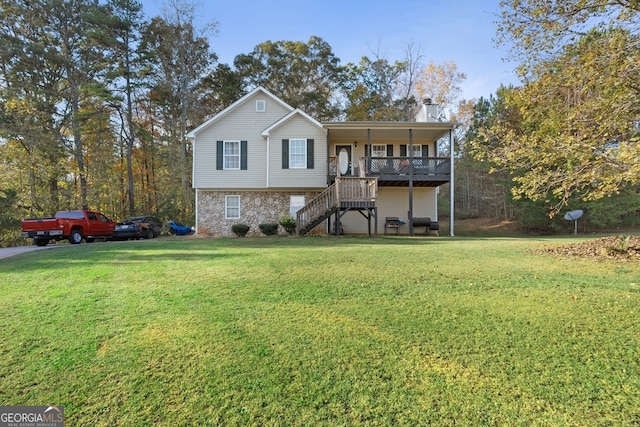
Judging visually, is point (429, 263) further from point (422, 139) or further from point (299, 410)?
point (422, 139)

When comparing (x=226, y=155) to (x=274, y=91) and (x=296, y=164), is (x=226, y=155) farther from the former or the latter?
(x=274, y=91)

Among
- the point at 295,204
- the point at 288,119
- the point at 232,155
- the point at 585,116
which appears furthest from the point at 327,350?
the point at 232,155

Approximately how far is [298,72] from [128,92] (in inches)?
545

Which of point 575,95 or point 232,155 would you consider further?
point 232,155

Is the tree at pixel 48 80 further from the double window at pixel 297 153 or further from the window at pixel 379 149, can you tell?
the window at pixel 379 149

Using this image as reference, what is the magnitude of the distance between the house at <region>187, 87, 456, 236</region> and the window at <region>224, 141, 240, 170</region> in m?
0.05

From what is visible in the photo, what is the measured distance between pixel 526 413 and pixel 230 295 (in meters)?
3.74

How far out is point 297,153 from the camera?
17.4 meters

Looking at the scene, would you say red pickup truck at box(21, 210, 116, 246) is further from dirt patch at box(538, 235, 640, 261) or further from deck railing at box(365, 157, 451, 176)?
dirt patch at box(538, 235, 640, 261)

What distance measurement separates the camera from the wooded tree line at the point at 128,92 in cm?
2067

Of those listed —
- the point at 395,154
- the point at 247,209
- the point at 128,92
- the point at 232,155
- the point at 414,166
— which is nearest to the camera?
the point at 414,166

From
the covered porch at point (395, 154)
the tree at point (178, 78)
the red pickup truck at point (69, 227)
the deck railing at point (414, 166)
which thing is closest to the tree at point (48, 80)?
the tree at point (178, 78)

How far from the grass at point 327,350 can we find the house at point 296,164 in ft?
37.2

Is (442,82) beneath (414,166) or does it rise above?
above
